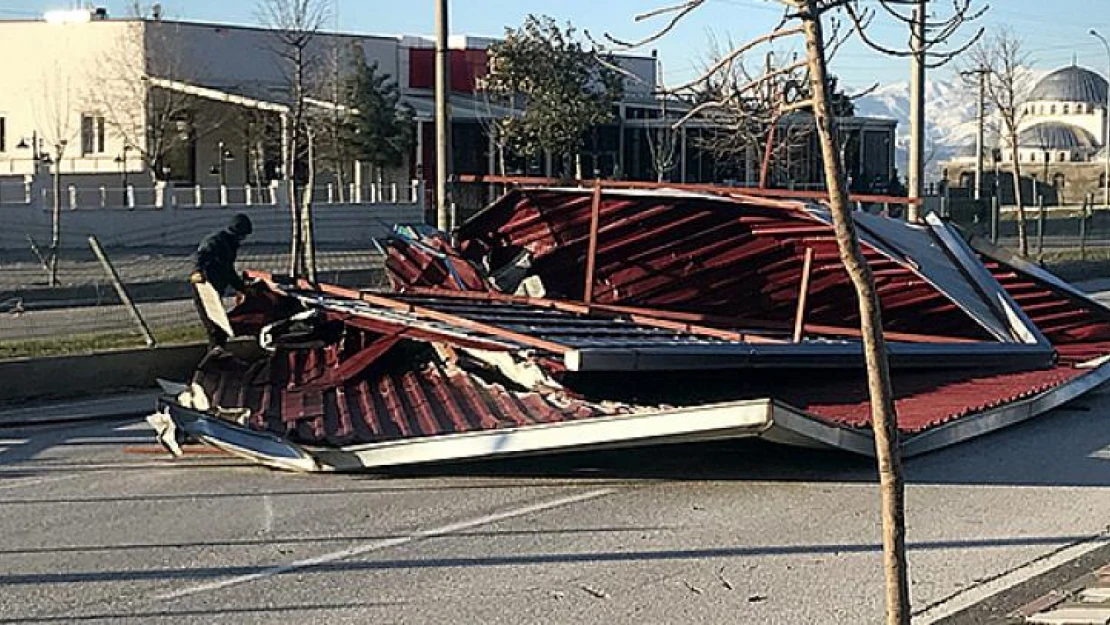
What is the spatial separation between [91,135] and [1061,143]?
88.2 metres

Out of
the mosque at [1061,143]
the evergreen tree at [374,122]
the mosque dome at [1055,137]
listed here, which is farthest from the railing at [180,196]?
the mosque dome at [1055,137]

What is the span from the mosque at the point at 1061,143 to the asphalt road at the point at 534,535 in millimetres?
75998

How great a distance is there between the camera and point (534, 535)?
9312 millimetres

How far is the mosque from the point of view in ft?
315

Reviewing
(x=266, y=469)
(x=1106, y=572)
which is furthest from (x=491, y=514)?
(x=1106, y=572)

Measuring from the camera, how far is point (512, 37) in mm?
52125

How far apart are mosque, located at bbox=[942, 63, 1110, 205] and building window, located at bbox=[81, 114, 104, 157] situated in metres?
48.5

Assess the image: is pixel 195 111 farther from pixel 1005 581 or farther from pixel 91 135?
pixel 1005 581

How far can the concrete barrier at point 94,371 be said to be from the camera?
50.2ft

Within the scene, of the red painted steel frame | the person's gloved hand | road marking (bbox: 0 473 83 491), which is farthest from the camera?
the red painted steel frame

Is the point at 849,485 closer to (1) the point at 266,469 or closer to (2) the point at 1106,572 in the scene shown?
(2) the point at 1106,572

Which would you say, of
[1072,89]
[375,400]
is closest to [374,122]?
[375,400]

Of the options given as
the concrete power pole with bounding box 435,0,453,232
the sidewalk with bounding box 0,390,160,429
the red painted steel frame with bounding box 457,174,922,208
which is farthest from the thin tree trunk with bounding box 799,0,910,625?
the concrete power pole with bounding box 435,0,453,232

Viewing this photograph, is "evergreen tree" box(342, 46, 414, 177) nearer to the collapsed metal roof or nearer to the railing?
the railing
